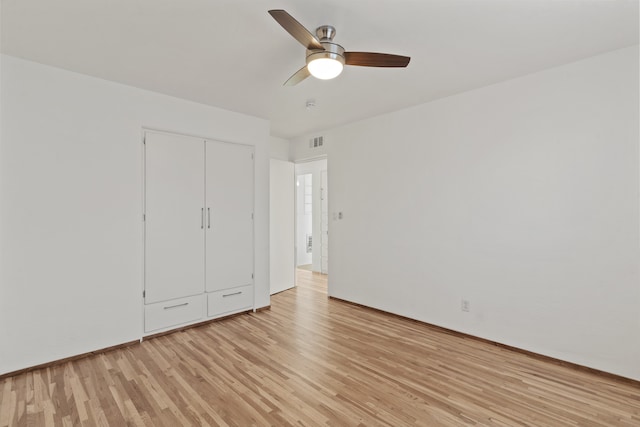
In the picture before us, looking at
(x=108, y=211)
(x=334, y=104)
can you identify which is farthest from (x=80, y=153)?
(x=334, y=104)

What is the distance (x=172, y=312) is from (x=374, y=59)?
10.6 feet

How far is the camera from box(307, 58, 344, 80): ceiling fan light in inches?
80.5

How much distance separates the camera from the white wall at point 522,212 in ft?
8.09

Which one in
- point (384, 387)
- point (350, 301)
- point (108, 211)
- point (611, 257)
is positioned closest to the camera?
point (384, 387)

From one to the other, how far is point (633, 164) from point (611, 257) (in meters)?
0.74

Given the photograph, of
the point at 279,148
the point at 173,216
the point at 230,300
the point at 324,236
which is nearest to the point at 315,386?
the point at 230,300

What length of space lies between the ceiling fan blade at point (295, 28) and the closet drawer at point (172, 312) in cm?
298

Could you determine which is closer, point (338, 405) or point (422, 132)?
point (338, 405)

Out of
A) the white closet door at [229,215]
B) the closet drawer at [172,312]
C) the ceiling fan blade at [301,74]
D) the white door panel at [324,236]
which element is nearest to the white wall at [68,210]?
the closet drawer at [172,312]

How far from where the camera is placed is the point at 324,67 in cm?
209

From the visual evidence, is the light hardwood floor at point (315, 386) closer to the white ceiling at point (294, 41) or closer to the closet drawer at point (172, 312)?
the closet drawer at point (172, 312)

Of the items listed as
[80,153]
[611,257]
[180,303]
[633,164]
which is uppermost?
[80,153]

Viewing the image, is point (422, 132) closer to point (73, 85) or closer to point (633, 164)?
point (633, 164)

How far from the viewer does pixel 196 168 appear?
3621 mm
